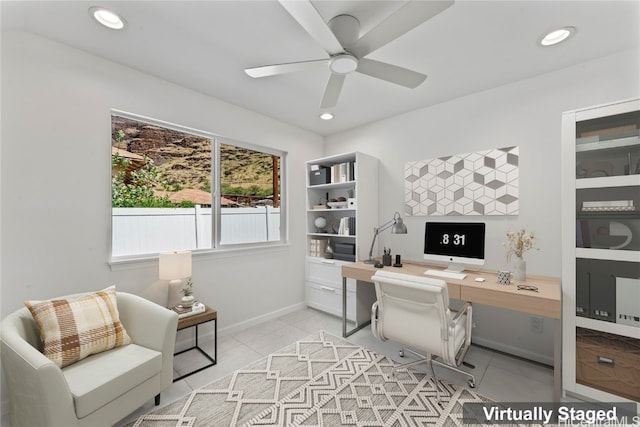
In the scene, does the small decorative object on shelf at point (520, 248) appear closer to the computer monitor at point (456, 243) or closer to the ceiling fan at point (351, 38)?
the computer monitor at point (456, 243)

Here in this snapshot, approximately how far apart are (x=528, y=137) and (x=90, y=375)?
369cm

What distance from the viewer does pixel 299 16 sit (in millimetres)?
1286

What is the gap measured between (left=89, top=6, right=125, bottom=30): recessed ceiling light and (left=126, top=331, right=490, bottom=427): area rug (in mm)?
2566

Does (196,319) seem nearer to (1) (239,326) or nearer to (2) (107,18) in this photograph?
(1) (239,326)

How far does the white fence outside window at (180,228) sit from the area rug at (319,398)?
1.32 m

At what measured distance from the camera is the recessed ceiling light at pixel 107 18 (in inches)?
63.1

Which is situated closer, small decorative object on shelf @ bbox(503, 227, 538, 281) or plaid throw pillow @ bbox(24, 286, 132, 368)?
plaid throw pillow @ bbox(24, 286, 132, 368)

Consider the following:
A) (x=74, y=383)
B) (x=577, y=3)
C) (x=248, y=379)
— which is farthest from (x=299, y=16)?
(x=248, y=379)

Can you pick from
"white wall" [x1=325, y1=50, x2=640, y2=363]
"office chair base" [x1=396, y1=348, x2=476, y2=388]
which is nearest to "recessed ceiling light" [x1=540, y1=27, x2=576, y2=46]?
"white wall" [x1=325, y1=50, x2=640, y2=363]

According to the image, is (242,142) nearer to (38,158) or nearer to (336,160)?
(336,160)

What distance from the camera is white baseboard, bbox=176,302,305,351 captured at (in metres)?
2.54

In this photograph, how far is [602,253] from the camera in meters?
1.77

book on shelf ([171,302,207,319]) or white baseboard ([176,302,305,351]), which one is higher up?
book on shelf ([171,302,207,319])

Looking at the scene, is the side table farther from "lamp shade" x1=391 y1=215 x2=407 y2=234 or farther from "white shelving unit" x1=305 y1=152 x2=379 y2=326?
"lamp shade" x1=391 y1=215 x2=407 y2=234
